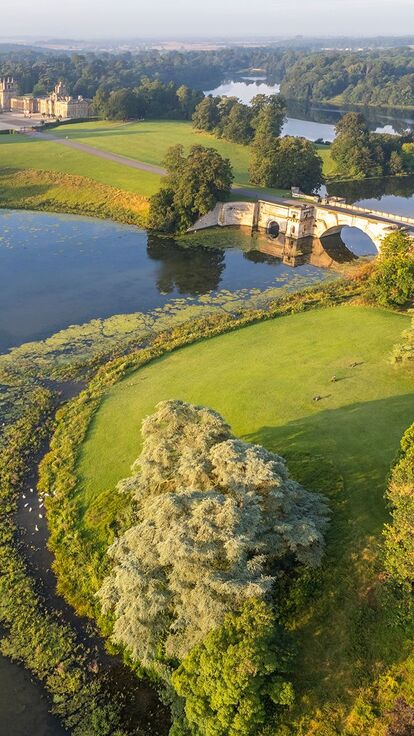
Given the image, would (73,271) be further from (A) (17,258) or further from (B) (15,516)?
(B) (15,516)

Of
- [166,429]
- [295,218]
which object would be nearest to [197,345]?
[166,429]

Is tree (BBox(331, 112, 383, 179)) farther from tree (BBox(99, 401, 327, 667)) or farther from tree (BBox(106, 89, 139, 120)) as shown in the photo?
tree (BBox(99, 401, 327, 667))

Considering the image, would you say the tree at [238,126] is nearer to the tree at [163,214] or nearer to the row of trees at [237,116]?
the row of trees at [237,116]

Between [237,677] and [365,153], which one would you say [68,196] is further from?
[237,677]

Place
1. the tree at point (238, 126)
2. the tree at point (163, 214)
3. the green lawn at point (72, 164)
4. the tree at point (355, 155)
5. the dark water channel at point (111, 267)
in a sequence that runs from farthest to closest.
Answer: the tree at point (238, 126), the tree at point (355, 155), the green lawn at point (72, 164), the tree at point (163, 214), the dark water channel at point (111, 267)

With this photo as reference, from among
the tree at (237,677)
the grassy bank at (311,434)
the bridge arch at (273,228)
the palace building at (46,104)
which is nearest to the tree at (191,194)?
the bridge arch at (273,228)

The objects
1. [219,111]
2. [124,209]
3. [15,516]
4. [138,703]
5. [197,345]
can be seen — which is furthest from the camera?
[219,111]

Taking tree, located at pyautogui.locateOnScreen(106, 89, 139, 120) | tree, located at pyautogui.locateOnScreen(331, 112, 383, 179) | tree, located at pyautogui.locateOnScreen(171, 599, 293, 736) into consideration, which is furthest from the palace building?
tree, located at pyautogui.locateOnScreen(171, 599, 293, 736)

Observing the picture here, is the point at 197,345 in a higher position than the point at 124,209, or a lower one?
A: lower
